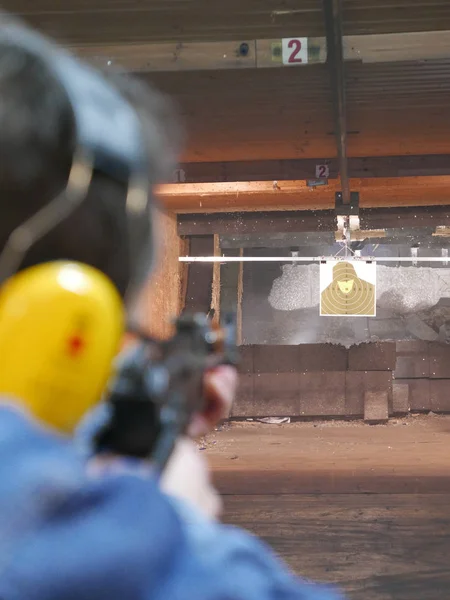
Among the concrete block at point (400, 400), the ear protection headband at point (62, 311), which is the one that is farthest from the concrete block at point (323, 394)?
the ear protection headband at point (62, 311)

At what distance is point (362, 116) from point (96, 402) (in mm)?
4155

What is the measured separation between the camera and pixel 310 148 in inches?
200

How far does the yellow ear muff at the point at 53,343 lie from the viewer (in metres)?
0.37

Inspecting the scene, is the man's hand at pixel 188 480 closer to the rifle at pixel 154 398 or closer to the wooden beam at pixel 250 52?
the rifle at pixel 154 398

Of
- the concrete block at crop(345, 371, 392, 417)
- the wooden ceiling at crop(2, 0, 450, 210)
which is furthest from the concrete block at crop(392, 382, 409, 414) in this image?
the wooden ceiling at crop(2, 0, 450, 210)

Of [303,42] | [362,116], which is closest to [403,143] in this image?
[362,116]

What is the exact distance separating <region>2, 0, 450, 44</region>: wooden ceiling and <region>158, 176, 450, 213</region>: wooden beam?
8.83 feet

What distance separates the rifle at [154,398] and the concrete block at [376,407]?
8.48m

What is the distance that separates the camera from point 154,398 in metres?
0.46

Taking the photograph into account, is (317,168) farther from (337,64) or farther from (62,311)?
(62,311)

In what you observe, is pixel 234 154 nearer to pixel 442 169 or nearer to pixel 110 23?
pixel 442 169

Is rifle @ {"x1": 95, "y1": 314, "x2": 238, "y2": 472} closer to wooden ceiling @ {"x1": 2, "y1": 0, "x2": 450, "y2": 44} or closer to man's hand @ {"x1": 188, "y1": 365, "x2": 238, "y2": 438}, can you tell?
man's hand @ {"x1": 188, "y1": 365, "x2": 238, "y2": 438}

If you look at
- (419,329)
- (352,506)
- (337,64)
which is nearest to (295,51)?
(337,64)

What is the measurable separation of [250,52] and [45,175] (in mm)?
3134
